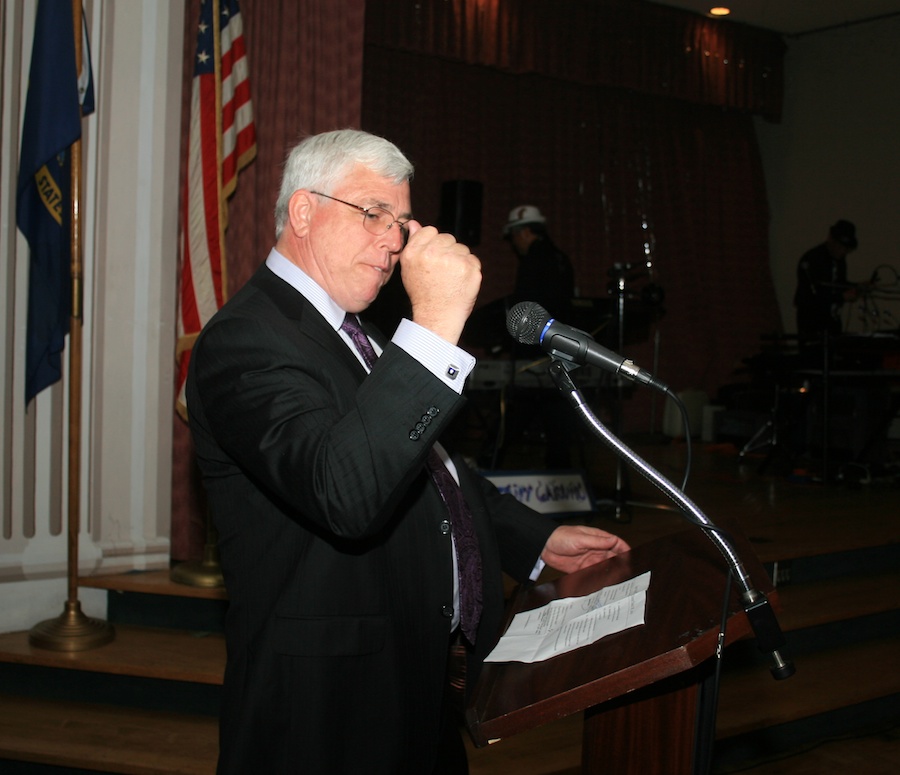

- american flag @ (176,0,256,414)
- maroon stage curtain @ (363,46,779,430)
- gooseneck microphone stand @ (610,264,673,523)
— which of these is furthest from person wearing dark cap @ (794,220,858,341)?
american flag @ (176,0,256,414)

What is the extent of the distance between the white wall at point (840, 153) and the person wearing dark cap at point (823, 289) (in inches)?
72.9

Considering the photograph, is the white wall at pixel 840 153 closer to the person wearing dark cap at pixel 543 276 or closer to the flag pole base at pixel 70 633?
the person wearing dark cap at pixel 543 276

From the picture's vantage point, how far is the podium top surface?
3.70ft

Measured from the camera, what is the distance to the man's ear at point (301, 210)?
1.45 meters

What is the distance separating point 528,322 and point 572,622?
0.45 m

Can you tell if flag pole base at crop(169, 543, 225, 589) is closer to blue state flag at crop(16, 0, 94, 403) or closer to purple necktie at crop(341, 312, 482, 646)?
blue state flag at crop(16, 0, 94, 403)

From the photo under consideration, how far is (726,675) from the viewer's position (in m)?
3.32

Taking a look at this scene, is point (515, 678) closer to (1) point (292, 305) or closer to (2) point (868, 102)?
(1) point (292, 305)

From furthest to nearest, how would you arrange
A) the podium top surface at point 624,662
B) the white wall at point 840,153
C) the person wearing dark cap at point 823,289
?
the white wall at point 840,153, the person wearing dark cap at point 823,289, the podium top surface at point 624,662

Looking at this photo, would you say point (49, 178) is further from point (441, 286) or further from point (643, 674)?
point (643, 674)

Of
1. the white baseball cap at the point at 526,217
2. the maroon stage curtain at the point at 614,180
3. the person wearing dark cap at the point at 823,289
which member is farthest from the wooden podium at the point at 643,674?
the maroon stage curtain at the point at 614,180

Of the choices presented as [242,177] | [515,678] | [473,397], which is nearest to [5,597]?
[242,177]

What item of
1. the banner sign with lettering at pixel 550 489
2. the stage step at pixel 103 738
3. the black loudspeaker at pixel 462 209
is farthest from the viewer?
the black loudspeaker at pixel 462 209

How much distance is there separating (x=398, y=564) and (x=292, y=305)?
0.43 m
